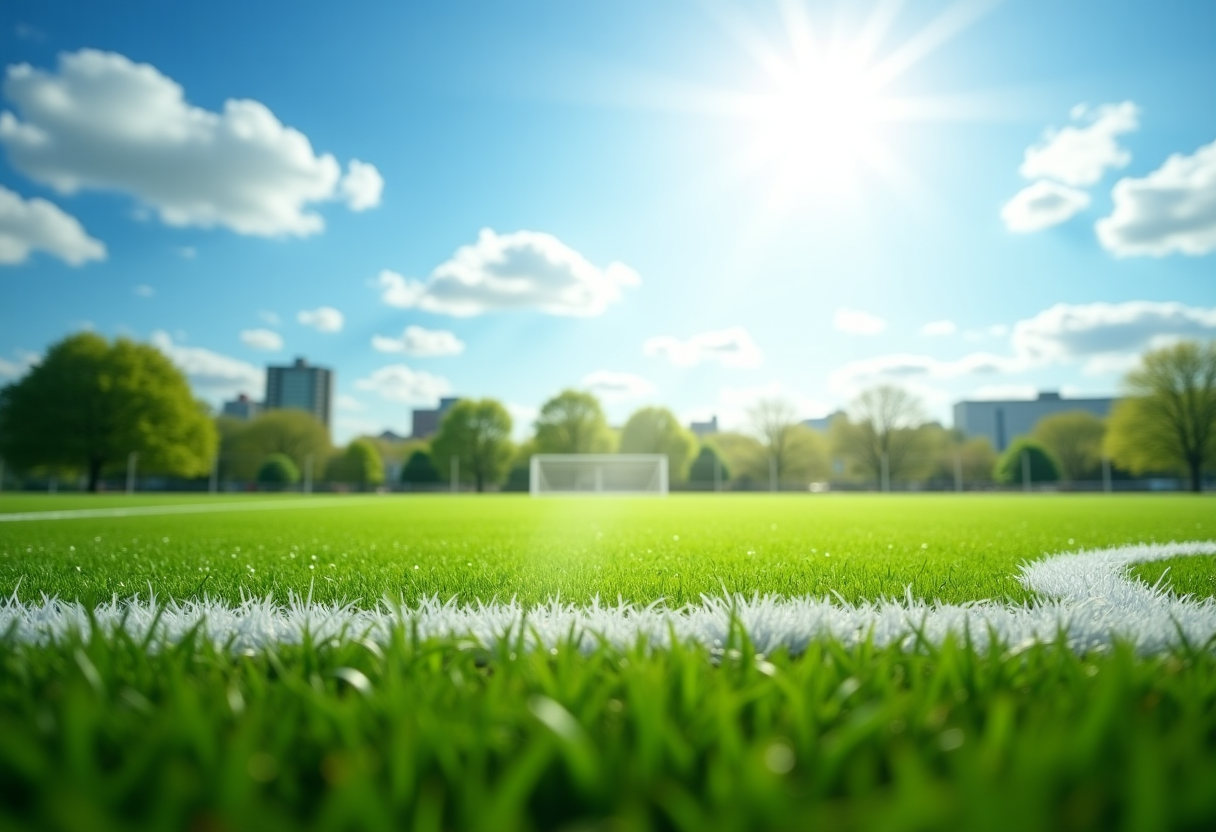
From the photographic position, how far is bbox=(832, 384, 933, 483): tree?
6056 cm

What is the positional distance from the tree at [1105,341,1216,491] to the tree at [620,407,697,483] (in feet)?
100

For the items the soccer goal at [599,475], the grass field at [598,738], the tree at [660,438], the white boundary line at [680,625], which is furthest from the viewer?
the tree at [660,438]

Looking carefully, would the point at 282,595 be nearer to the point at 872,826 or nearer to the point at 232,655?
the point at 232,655

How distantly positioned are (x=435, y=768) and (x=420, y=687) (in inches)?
16.9

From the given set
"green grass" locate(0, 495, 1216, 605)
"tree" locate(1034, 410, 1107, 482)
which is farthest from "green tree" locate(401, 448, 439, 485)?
"tree" locate(1034, 410, 1107, 482)

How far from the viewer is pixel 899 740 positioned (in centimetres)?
136

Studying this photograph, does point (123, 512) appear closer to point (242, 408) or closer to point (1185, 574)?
point (1185, 574)

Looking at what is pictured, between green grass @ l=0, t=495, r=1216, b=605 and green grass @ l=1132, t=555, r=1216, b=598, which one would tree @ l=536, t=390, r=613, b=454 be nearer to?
green grass @ l=0, t=495, r=1216, b=605

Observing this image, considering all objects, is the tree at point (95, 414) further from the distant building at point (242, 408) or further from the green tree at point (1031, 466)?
the distant building at point (242, 408)

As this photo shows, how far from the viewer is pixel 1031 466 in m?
58.4

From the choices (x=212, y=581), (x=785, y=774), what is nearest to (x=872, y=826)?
(x=785, y=774)

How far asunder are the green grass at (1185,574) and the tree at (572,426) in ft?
176

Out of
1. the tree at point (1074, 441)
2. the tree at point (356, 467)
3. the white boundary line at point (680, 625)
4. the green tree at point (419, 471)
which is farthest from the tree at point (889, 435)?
the white boundary line at point (680, 625)

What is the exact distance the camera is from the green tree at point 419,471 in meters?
65.5
